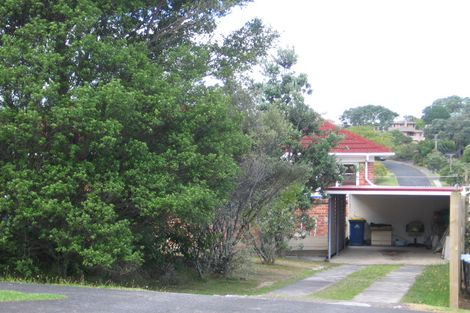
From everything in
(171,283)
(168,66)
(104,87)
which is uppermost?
(168,66)

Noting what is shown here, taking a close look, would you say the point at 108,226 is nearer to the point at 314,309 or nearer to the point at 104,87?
the point at 104,87

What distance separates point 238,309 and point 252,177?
764cm

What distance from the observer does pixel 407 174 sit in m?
55.5

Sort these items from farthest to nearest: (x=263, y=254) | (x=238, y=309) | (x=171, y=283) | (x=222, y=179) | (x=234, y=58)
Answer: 1. (x=263, y=254)
2. (x=234, y=58)
3. (x=171, y=283)
4. (x=222, y=179)
5. (x=238, y=309)

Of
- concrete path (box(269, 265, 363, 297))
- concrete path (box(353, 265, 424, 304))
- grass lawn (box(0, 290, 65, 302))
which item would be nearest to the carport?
concrete path (box(269, 265, 363, 297))

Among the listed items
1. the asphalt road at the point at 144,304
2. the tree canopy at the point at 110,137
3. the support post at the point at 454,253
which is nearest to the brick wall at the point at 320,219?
the tree canopy at the point at 110,137

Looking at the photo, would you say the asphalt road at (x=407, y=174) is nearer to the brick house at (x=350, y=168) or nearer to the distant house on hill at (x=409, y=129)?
the brick house at (x=350, y=168)

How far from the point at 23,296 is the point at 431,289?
997 cm

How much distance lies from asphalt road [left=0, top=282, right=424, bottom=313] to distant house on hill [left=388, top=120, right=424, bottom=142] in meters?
82.5

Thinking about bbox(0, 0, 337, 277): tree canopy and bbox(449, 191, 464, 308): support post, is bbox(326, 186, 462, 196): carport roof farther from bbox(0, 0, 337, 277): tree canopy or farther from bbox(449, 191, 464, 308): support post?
bbox(449, 191, 464, 308): support post

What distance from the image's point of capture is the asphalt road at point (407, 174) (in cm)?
4752

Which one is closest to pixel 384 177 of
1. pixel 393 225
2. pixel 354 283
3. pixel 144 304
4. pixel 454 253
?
pixel 393 225

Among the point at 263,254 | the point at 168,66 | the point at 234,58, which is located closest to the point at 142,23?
the point at 168,66

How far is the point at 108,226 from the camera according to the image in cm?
1244
